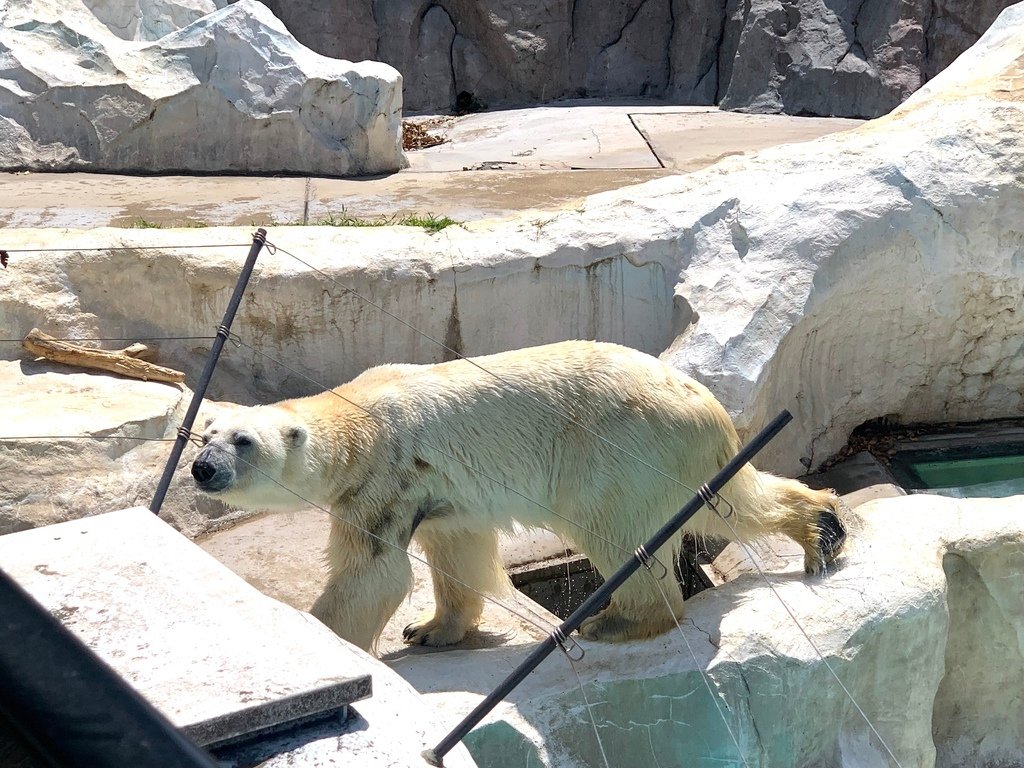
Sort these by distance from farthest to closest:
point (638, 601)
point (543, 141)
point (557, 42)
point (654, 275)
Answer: point (557, 42), point (543, 141), point (654, 275), point (638, 601)

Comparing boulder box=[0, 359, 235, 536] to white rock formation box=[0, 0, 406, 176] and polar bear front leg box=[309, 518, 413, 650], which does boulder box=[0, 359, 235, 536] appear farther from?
white rock formation box=[0, 0, 406, 176]

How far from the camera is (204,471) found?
3920mm

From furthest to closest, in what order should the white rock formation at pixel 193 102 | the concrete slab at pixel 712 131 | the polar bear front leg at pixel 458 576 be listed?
the concrete slab at pixel 712 131
the white rock formation at pixel 193 102
the polar bear front leg at pixel 458 576

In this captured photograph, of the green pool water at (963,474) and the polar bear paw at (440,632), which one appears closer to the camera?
the polar bear paw at (440,632)

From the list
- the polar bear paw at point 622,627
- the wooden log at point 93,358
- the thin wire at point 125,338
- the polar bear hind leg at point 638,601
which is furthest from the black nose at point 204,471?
the wooden log at point 93,358

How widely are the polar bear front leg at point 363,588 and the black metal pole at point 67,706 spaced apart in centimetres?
332

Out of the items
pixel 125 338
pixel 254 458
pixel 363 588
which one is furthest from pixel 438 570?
pixel 125 338

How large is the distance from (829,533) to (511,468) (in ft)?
4.10

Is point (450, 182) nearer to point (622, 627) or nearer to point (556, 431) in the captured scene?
point (556, 431)

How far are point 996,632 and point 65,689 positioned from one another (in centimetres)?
477

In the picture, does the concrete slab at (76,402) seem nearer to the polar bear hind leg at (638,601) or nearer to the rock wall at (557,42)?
the polar bear hind leg at (638,601)

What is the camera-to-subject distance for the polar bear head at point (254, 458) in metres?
3.96

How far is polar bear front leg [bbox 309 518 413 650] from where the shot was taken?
408cm

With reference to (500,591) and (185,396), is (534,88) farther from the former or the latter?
(500,591)
